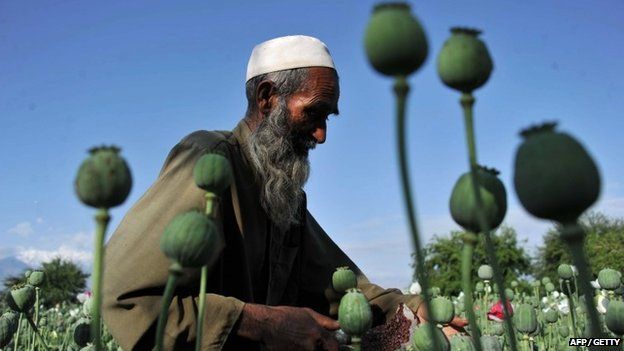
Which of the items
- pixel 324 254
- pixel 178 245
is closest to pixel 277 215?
pixel 324 254

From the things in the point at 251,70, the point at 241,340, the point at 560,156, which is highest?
the point at 251,70

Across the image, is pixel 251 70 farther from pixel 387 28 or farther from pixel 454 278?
pixel 454 278

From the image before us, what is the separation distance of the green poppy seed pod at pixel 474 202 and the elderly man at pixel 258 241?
87 centimetres

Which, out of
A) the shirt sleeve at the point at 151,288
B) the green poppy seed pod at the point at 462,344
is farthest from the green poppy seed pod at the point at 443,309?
the shirt sleeve at the point at 151,288

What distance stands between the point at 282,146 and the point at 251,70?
502 mm

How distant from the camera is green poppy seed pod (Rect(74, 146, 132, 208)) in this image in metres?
0.69

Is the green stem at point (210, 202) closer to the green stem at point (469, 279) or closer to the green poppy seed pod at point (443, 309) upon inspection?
the green stem at point (469, 279)

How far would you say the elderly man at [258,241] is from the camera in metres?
1.73

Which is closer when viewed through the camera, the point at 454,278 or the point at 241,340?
the point at 241,340

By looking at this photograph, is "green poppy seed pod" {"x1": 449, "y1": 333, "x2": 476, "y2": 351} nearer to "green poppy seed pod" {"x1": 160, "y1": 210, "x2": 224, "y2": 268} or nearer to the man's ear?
"green poppy seed pod" {"x1": 160, "y1": 210, "x2": 224, "y2": 268}

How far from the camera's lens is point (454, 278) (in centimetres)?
2048

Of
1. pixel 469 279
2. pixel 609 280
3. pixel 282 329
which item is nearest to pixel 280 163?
pixel 282 329

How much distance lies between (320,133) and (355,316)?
1270mm

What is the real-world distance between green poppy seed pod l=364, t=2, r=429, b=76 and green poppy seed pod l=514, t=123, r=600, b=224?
12 centimetres
